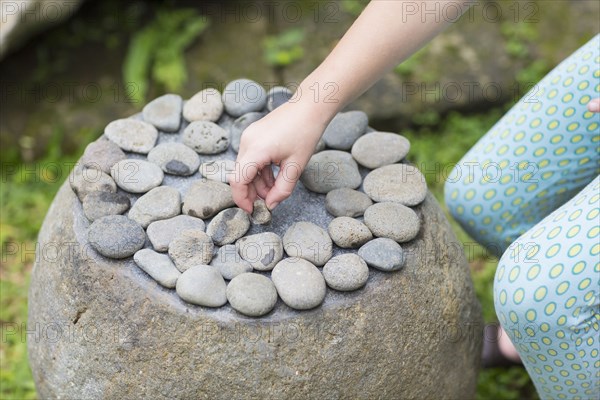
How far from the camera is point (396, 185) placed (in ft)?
5.78

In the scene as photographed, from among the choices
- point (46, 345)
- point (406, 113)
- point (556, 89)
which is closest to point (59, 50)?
point (406, 113)

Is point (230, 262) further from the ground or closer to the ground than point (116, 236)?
closer to the ground

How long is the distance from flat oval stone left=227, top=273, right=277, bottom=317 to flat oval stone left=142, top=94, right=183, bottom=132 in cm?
52

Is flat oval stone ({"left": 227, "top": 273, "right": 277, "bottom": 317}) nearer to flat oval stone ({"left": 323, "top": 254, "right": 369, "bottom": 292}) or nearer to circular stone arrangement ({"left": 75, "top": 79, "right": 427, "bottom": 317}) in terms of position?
circular stone arrangement ({"left": 75, "top": 79, "right": 427, "bottom": 317})

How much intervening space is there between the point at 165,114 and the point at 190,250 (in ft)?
1.50

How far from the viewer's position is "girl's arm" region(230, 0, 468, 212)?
4.95 ft

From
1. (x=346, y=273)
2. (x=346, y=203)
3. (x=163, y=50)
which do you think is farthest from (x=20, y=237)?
(x=346, y=273)

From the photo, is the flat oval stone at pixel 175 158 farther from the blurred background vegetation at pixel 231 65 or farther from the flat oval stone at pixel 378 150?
the blurred background vegetation at pixel 231 65

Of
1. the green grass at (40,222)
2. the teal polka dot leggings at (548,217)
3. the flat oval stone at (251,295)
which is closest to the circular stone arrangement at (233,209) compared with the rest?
the flat oval stone at (251,295)

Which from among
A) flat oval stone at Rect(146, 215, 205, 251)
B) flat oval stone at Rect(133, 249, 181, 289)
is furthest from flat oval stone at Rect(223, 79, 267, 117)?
flat oval stone at Rect(133, 249, 181, 289)

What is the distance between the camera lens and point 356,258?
1.58m

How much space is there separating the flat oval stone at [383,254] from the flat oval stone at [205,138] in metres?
0.43

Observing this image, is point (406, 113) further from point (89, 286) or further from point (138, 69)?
point (89, 286)

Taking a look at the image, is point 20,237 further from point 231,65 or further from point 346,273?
point 346,273
